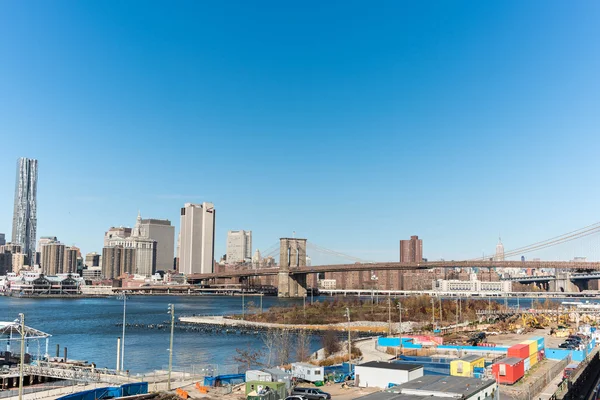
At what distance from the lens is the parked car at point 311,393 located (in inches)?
782

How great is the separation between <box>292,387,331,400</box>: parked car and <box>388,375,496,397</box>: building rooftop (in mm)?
3570

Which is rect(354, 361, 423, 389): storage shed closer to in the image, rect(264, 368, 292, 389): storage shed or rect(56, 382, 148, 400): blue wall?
rect(264, 368, 292, 389): storage shed

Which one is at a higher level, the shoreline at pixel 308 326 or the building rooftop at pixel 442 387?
the building rooftop at pixel 442 387

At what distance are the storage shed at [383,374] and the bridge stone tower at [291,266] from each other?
10235cm

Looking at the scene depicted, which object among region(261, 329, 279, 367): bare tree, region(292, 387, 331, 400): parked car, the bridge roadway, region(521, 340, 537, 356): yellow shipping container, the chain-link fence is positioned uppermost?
the bridge roadway

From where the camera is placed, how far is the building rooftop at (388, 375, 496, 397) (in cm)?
1614

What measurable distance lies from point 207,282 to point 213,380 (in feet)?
517

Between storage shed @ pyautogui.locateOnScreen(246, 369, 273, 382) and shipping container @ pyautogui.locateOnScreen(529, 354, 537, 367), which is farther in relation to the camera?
shipping container @ pyautogui.locateOnScreen(529, 354, 537, 367)

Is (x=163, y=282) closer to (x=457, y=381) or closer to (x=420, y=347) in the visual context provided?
(x=420, y=347)

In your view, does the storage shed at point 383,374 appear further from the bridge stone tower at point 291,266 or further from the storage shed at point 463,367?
the bridge stone tower at point 291,266

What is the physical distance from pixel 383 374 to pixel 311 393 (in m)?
3.61

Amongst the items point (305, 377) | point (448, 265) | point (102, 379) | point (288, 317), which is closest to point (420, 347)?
point (305, 377)

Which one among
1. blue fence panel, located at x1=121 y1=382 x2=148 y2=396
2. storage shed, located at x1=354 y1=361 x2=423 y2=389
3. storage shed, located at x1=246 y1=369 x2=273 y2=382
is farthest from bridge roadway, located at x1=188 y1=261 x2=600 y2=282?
blue fence panel, located at x1=121 y1=382 x2=148 y2=396

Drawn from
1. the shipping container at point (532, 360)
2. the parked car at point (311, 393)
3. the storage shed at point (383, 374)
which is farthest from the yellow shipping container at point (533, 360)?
the parked car at point (311, 393)
